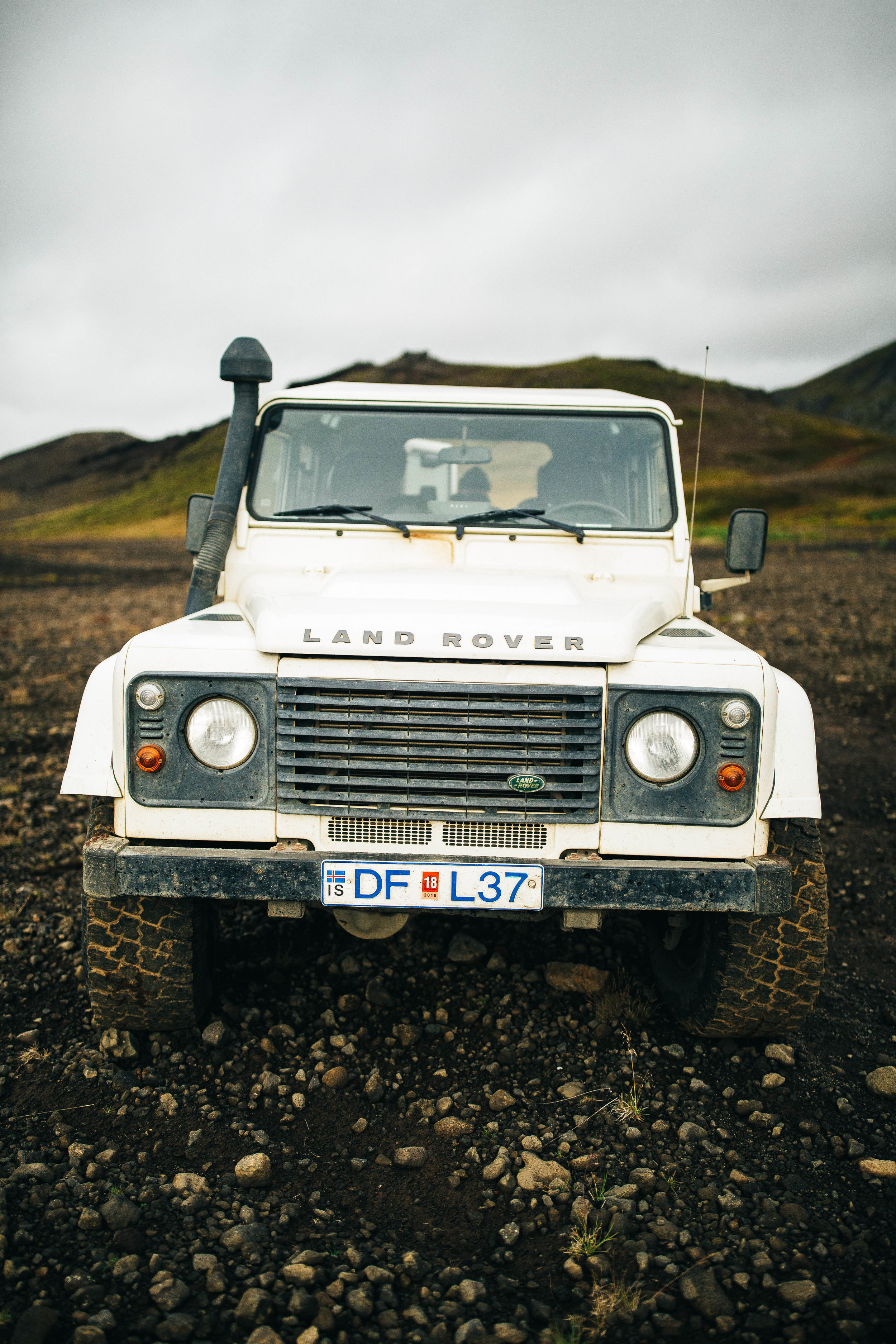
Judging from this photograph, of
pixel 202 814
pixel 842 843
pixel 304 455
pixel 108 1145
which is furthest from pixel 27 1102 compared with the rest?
pixel 842 843

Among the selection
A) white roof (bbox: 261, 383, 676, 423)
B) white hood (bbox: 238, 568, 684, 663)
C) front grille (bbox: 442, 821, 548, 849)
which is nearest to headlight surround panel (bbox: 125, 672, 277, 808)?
white hood (bbox: 238, 568, 684, 663)

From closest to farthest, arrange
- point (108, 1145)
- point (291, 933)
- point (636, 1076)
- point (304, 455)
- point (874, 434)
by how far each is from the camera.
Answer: point (108, 1145) → point (636, 1076) → point (291, 933) → point (304, 455) → point (874, 434)

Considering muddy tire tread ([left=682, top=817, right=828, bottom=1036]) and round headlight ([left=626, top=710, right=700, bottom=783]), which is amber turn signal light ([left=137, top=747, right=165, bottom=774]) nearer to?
round headlight ([left=626, top=710, right=700, bottom=783])

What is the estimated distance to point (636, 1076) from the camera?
108 inches

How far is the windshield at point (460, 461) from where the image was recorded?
12.2 ft

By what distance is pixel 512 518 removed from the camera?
11.6 ft

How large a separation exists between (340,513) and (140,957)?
6.17 ft

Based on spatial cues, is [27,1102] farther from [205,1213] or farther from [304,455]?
[304,455]

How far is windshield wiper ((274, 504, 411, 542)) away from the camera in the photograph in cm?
350

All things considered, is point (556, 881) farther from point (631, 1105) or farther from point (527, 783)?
point (631, 1105)

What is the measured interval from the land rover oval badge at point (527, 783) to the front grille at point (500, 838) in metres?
0.12

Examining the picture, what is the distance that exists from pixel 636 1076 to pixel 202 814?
1599mm

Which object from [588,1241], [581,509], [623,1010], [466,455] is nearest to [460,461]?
[466,455]

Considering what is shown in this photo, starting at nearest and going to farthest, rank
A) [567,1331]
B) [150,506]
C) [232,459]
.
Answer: [567,1331] < [232,459] < [150,506]
